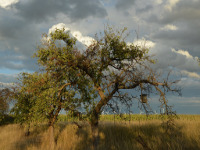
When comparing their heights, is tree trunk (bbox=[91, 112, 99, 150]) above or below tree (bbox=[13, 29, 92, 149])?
below

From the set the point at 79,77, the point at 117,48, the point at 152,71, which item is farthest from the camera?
the point at 79,77

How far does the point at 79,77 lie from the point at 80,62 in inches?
50.3

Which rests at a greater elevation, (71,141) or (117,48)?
(117,48)

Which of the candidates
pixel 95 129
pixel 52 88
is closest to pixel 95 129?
pixel 95 129

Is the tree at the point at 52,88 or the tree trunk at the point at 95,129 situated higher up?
the tree at the point at 52,88

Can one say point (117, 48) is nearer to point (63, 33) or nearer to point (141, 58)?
point (141, 58)

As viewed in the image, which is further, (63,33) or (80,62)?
(63,33)

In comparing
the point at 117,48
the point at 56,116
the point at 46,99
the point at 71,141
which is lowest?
the point at 71,141

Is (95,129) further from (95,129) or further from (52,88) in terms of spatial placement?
(52,88)

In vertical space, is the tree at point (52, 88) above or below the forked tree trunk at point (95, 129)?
above

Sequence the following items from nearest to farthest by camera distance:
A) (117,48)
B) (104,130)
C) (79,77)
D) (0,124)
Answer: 1. (117,48)
2. (79,77)
3. (104,130)
4. (0,124)

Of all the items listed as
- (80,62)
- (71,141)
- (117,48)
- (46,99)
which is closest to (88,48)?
(80,62)

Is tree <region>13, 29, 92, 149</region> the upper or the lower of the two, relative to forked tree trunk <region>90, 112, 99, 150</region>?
upper

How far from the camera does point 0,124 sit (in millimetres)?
37125
